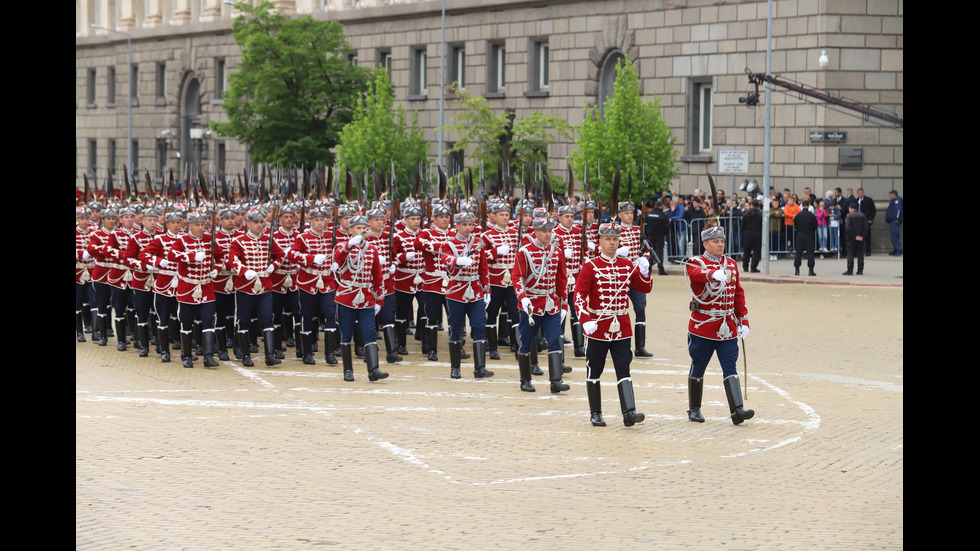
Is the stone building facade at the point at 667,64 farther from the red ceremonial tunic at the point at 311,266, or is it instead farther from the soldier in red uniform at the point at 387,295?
the red ceremonial tunic at the point at 311,266

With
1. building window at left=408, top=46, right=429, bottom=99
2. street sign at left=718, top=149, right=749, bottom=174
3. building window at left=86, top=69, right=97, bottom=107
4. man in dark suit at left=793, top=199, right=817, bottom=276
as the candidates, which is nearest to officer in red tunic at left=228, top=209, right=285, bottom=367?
street sign at left=718, top=149, right=749, bottom=174

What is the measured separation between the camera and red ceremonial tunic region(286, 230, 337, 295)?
54.7ft

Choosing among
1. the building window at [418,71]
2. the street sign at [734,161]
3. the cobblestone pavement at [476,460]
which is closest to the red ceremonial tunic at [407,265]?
the cobblestone pavement at [476,460]

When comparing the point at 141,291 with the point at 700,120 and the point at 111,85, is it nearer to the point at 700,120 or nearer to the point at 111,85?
the point at 700,120

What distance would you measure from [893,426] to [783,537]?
4172mm

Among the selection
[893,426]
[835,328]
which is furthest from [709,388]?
[835,328]

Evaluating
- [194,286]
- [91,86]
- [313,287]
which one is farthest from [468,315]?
[91,86]

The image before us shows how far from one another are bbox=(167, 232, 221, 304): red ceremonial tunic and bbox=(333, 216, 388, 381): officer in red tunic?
1937 mm

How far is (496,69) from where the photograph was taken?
43.9m

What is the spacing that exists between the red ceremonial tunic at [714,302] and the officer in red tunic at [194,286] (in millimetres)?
6405

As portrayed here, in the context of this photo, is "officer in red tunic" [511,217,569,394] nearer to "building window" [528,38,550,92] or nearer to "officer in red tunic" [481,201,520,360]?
"officer in red tunic" [481,201,520,360]

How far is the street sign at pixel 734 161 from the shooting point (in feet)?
95.7
